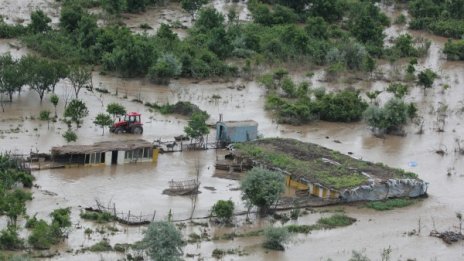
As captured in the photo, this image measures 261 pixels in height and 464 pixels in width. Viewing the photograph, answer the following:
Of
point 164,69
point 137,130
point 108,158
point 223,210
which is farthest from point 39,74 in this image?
point 223,210

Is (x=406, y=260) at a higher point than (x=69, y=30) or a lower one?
lower

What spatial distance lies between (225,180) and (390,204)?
4.98m

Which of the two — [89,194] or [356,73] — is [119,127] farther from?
[356,73]

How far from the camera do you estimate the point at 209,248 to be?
90.0 ft

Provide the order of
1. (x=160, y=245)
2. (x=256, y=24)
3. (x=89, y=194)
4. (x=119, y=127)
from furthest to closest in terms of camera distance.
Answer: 1. (x=256, y=24)
2. (x=119, y=127)
3. (x=89, y=194)
4. (x=160, y=245)

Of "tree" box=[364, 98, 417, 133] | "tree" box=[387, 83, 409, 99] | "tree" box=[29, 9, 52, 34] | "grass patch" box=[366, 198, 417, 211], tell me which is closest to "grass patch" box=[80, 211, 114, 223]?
"grass patch" box=[366, 198, 417, 211]

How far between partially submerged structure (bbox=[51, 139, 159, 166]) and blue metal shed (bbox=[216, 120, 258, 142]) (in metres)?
2.83

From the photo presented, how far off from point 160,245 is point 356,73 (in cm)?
2345

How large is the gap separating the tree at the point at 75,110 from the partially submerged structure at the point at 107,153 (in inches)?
105

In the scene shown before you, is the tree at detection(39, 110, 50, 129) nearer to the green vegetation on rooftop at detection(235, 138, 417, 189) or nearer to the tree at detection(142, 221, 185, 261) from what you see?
the green vegetation on rooftop at detection(235, 138, 417, 189)

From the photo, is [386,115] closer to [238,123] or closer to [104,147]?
[238,123]

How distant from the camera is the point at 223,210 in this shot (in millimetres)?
28984

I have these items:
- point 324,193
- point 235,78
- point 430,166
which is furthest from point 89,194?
point 235,78

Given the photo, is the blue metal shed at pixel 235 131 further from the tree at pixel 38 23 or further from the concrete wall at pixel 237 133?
the tree at pixel 38 23
